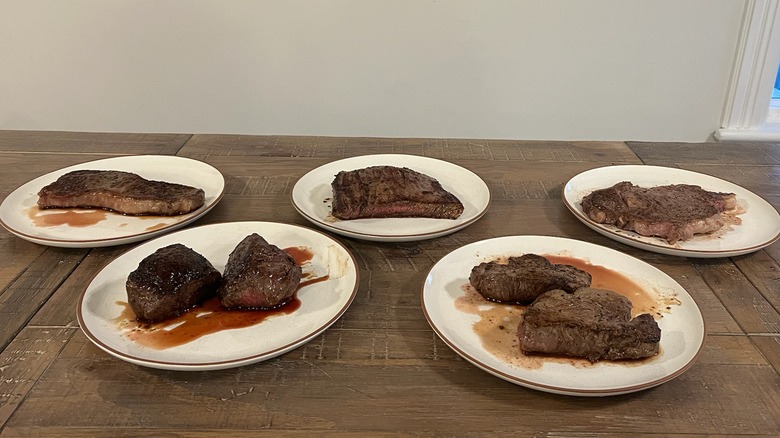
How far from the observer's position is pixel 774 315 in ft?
4.49

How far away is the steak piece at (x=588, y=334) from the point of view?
1.19 m

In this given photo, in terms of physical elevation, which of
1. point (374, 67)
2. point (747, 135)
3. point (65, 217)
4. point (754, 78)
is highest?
point (65, 217)

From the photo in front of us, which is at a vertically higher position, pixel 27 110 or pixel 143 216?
pixel 143 216

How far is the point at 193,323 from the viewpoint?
131 centimetres

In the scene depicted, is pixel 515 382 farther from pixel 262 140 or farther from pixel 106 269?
pixel 262 140

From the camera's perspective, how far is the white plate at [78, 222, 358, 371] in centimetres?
120

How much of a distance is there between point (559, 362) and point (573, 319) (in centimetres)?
9

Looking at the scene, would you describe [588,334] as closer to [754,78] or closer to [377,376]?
[377,376]

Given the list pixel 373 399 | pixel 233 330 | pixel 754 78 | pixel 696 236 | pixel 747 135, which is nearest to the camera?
pixel 373 399

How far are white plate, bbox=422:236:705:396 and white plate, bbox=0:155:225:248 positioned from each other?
2.62 feet

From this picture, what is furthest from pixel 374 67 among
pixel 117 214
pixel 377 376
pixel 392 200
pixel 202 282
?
pixel 377 376

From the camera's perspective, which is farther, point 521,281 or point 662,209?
point 662,209

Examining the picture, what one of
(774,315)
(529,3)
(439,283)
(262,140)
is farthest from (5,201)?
(529,3)

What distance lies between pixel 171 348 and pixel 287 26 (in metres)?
2.72
